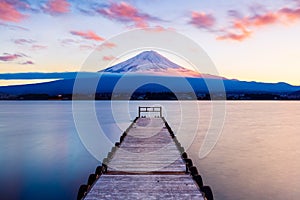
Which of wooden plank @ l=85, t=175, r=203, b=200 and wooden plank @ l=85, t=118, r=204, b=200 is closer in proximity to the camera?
wooden plank @ l=85, t=175, r=203, b=200

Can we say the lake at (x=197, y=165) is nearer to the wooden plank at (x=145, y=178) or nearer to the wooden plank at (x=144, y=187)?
the wooden plank at (x=145, y=178)

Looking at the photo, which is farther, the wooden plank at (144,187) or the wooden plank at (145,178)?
the wooden plank at (145,178)

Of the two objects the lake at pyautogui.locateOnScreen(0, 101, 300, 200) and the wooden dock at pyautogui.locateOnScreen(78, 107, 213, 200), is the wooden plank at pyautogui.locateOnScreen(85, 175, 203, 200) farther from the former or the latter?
the lake at pyautogui.locateOnScreen(0, 101, 300, 200)

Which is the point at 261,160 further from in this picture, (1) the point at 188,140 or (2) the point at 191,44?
(2) the point at 191,44

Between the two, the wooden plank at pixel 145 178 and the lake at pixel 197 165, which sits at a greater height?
the wooden plank at pixel 145 178

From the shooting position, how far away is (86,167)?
16922mm

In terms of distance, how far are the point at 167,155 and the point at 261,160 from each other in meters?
9.17

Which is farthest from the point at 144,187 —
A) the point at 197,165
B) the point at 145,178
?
the point at 197,165

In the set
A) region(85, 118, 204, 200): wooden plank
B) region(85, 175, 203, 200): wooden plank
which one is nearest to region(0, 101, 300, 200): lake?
region(85, 118, 204, 200): wooden plank

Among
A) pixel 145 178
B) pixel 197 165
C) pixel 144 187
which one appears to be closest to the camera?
pixel 144 187

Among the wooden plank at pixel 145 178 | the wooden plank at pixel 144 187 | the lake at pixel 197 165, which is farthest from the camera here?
the lake at pixel 197 165

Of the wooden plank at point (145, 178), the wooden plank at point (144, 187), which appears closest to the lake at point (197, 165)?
the wooden plank at point (145, 178)

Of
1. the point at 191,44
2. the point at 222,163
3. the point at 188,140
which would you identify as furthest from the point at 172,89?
the point at 222,163

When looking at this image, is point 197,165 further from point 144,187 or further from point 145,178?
point 144,187
